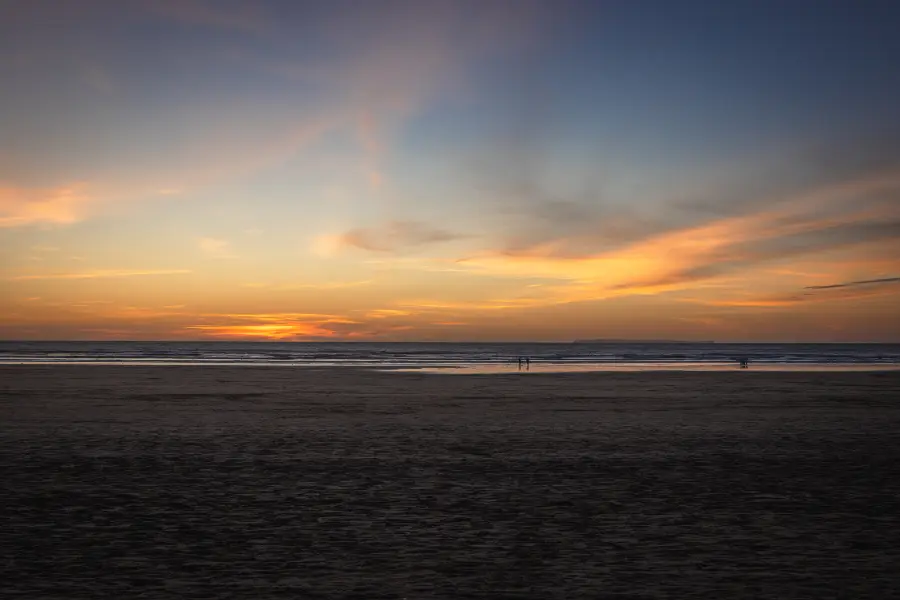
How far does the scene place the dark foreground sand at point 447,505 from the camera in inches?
404

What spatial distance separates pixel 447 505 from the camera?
14.8 meters

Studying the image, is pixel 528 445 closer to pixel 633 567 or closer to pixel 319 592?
pixel 633 567

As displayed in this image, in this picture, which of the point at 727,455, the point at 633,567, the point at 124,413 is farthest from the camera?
the point at 124,413

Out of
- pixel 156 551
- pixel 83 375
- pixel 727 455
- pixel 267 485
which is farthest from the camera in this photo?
pixel 83 375

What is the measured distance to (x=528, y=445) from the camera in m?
23.3

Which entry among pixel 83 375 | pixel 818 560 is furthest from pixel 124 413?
pixel 83 375

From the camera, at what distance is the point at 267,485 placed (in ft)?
55.2

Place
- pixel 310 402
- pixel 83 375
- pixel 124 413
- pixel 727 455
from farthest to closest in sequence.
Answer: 1. pixel 83 375
2. pixel 310 402
3. pixel 124 413
4. pixel 727 455

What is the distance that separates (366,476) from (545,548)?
6.96 metres

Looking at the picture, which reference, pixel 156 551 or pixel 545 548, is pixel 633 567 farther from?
pixel 156 551

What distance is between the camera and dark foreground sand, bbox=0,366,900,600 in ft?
33.7

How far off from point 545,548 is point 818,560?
3.73 meters

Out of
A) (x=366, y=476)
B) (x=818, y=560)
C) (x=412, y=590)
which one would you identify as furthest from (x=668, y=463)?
(x=412, y=590)

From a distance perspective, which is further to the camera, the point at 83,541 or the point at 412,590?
the point at 83,541
